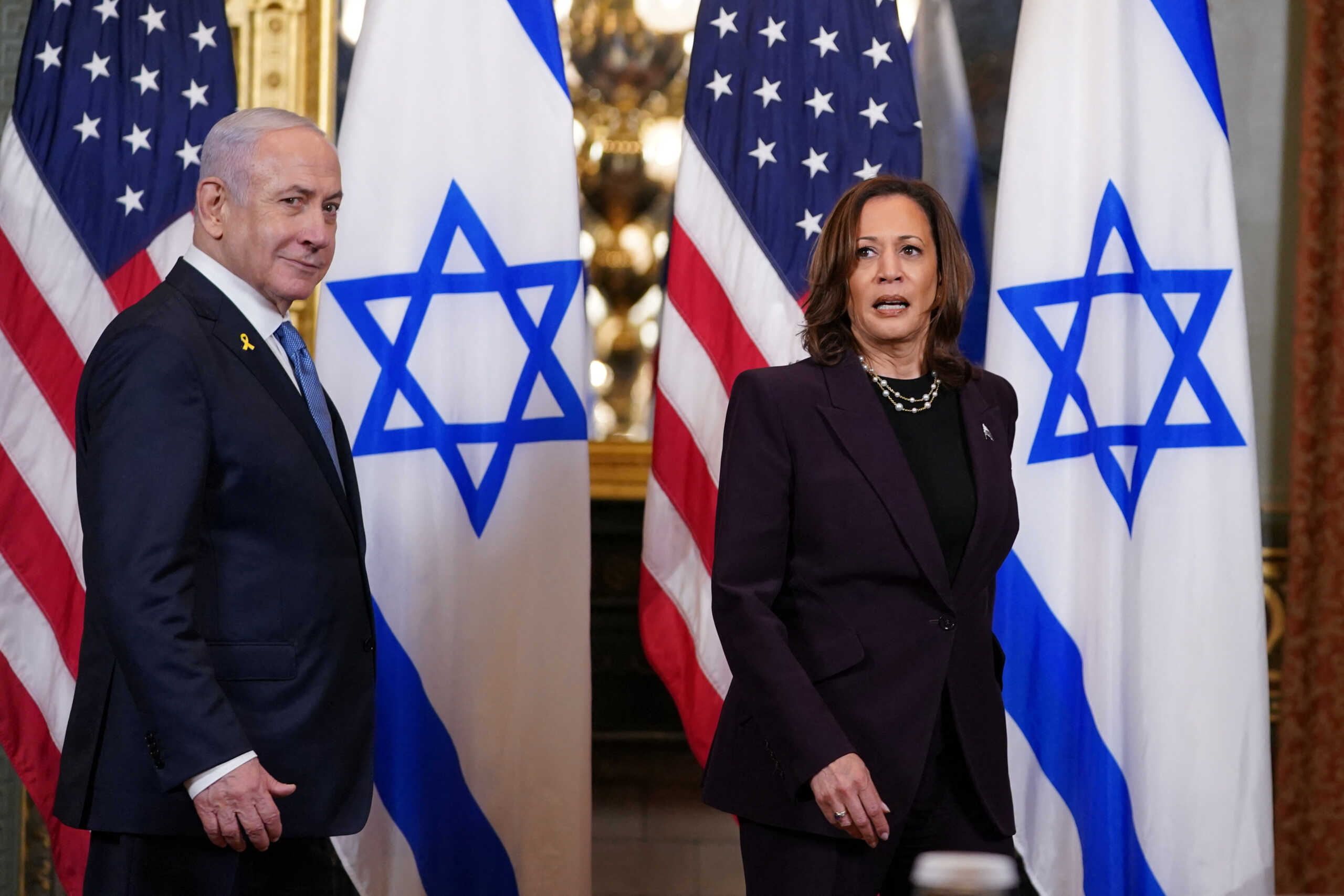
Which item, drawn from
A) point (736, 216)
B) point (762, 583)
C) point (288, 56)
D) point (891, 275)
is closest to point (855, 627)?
point (762, 583)

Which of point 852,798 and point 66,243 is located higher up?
point 66,243

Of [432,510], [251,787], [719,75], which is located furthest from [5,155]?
[251,787]

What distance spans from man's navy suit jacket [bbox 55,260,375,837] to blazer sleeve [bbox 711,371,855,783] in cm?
54

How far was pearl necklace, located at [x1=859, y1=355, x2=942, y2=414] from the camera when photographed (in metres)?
1.97

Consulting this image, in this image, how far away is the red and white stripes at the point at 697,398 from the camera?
3.18 m

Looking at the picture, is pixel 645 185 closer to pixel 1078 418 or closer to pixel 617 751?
pixel 617 751

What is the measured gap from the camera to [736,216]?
3242mm

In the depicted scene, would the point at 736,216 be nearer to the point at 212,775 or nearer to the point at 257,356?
the point at 257,356

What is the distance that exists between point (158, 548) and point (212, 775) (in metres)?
0.28

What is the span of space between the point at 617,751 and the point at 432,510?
108 inches

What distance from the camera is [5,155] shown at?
10.7 feet

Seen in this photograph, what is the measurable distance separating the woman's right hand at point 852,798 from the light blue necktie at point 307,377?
0.80m

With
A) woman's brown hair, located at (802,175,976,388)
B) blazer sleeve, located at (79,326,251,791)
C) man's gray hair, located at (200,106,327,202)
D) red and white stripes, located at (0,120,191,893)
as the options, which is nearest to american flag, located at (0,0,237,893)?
red and white stripes, located at (0,120,191,893)

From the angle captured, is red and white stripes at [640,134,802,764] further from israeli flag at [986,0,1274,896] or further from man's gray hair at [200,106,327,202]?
man's gray hair at [200,106,327,202]
